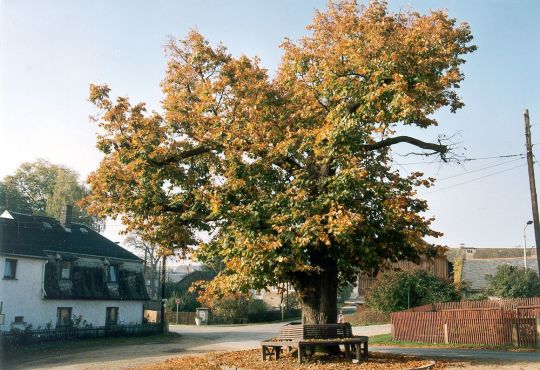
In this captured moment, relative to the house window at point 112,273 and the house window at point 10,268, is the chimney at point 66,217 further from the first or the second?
the house window at point 10,268

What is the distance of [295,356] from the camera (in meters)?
17.3

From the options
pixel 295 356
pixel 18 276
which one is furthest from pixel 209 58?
pixel 18 276

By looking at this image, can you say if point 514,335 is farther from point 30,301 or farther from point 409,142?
point 30,301

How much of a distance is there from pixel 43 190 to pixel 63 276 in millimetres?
27873

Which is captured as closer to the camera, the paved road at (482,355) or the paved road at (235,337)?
the paved road at (482,355)

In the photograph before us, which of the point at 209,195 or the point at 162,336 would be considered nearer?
the point at 209,195

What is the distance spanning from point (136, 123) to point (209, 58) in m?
3.53

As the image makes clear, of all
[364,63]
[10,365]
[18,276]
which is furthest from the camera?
[18,276]

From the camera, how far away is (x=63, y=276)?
38.1 metres

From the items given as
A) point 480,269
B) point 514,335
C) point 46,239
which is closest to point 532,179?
point 514,335

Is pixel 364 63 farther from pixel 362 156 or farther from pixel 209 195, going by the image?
pixel 209 195

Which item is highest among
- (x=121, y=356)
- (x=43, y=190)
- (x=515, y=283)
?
(x=43, y=190)

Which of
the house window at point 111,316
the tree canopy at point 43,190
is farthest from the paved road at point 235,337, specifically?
the tree canopy at point 43,190

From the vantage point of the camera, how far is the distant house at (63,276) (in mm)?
34625
